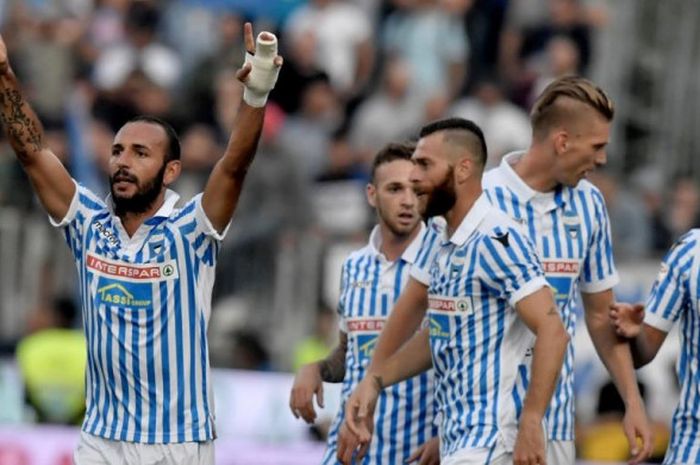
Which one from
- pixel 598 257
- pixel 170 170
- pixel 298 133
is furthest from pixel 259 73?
pixel 298 133

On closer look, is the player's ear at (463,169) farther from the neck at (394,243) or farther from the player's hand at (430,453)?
the neck at (394,243)

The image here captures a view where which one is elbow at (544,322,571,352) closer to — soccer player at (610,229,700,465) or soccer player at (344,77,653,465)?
soccer player at (610,229,700,465)

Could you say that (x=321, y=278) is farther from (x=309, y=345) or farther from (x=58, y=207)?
(x=58, y=207)

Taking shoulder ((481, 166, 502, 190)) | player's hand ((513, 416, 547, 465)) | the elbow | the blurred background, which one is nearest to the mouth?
shoulder ((481, 166, 502, 190))

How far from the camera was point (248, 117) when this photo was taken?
836cm

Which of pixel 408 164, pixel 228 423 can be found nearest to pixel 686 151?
pixel 228 423

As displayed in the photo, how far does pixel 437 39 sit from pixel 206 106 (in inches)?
95.0

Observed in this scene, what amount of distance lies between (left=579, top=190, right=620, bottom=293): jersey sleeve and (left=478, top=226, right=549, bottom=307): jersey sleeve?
3.19 ft

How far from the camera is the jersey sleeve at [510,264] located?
8.33 m

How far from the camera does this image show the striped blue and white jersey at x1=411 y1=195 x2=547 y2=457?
8438 millimetres

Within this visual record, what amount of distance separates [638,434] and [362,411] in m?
1.32

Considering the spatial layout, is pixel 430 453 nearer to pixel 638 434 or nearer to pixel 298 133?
pixel 638 434

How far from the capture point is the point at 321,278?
54.6 ft

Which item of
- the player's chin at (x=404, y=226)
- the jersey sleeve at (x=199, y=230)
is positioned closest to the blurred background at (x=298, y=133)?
the player's chin at (x=404, y=226)
